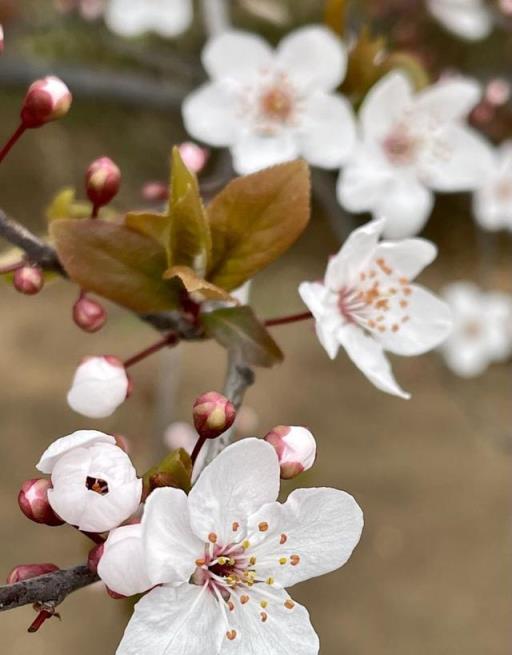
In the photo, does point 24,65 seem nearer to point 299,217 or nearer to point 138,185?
point 299,217

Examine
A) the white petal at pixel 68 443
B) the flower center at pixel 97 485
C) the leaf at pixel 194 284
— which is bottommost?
the flower center at pixel 97 485

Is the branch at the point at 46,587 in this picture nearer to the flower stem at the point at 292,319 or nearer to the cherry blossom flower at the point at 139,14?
the flower stem at the point at 292,319

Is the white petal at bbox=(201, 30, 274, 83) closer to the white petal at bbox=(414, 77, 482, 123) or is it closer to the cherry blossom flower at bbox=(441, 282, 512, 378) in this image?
the white petal at bbox=(414, 77, 482, 123)

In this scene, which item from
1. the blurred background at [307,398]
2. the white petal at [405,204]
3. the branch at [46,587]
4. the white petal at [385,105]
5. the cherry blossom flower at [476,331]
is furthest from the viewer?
the cherry blossom flower at [476,331]

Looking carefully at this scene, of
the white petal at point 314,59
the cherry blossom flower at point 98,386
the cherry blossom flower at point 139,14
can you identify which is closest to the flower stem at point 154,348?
the cherry blossom flower at point 98,386

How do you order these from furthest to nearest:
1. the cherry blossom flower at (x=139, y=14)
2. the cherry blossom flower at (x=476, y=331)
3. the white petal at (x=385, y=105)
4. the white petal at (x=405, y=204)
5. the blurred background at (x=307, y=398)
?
the cherry blossom flower at (x=476, y=331)
the blurred background at (x=307, y=398)
the cherry blossom flower at (x=139, y=14)
the white petal at (x=405, y=204)
the white petal at (x=385, y=105)

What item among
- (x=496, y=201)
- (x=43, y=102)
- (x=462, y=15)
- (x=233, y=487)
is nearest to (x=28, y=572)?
(x=233, y=487)

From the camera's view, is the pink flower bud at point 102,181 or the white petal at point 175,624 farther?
the pink flower bud at point 102,181

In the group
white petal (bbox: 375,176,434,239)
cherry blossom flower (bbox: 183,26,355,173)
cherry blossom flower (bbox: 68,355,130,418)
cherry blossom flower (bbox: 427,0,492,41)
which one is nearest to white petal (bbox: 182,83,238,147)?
cherry blossom flower (bbox: 183,26,355,173)
